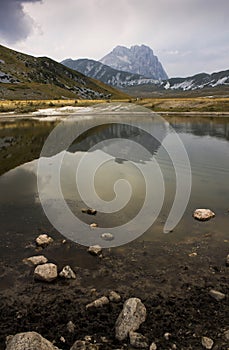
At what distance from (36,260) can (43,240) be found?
2.24m

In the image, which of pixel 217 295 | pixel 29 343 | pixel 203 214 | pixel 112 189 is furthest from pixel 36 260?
Answer: pixel 112 189

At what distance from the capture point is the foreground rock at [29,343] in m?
9.99

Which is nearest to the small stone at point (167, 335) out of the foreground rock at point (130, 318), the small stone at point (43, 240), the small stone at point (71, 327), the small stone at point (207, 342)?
the foreground rock at point (130, 318)

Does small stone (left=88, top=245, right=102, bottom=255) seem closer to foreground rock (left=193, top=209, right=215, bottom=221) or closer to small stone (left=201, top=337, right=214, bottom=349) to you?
small stone (left=201, top=337, right=214, bottom=349)

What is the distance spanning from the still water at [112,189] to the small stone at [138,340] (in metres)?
7.77

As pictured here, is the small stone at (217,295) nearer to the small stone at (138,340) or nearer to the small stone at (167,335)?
the small stone at (167,335)

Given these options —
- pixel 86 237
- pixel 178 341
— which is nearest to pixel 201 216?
pixel 86 237

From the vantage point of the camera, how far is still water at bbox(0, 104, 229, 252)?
810 inches

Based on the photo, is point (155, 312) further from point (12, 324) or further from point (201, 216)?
point (201, 216)

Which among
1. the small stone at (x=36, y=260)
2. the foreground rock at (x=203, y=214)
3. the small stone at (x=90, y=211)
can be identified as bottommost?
the small stone at (x=36, y=260)

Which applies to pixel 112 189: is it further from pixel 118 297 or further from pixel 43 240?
pixel 118 297

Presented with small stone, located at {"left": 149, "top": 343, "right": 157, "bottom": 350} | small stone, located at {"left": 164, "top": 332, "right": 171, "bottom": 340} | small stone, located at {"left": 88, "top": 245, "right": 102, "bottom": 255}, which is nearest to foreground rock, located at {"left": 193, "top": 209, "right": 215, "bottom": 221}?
small stone, located at {"left": 88, "top": 245, "right": 102, "bottom": 255}

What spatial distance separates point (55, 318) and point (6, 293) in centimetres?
305

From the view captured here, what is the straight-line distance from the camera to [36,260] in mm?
16469
